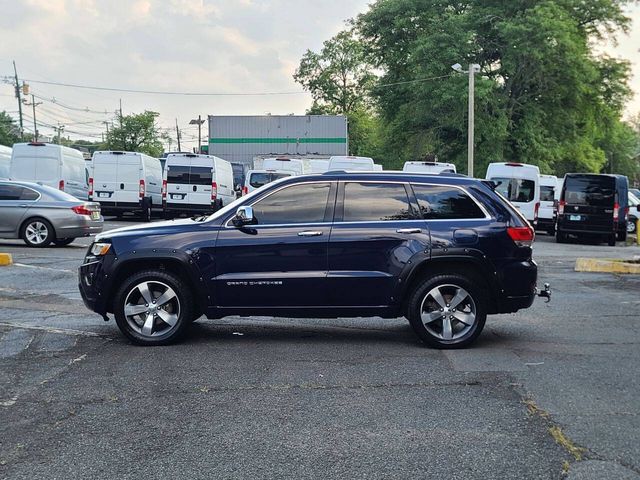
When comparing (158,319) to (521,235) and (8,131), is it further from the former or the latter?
(8,131)

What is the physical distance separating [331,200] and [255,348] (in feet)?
5.42

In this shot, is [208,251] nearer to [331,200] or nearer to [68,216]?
[331,200]

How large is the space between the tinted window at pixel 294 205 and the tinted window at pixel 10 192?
1121cm

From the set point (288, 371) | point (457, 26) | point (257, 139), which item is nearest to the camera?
point (288, 371)

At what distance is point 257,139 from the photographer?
156ft

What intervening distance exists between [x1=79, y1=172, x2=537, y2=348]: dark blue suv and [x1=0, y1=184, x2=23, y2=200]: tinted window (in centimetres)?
1040

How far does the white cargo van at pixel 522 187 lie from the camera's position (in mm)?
24438

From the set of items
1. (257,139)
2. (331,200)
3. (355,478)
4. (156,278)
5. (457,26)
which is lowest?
(355,478)

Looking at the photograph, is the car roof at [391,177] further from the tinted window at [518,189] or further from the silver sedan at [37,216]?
the tinted window at [518,189]

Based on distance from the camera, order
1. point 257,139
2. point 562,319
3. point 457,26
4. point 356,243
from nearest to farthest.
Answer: point 356,243, point 562,319, point 457,26, point 257,139

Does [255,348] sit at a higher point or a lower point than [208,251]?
lower

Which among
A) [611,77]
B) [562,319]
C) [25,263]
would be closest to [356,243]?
[562,319]

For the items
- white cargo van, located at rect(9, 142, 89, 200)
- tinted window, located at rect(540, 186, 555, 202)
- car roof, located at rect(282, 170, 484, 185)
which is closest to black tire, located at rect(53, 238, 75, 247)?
white cargo van, located at rect(9, 142, 89, 200)

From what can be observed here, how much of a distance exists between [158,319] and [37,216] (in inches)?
417
